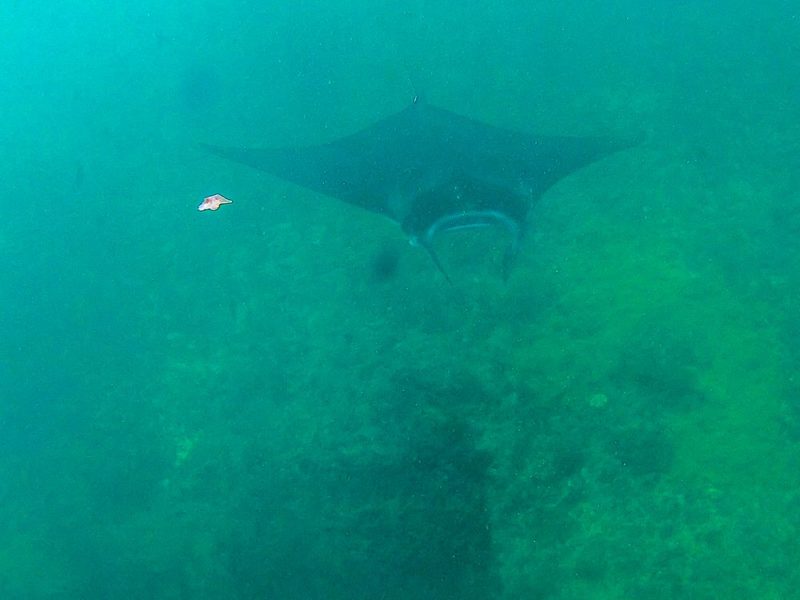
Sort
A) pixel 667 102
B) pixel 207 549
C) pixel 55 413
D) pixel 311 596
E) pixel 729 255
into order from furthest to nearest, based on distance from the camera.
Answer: pixel 667 102 < pixel 55 413 < pixel 729 255 < pixel 207 549 < pixel 311 596

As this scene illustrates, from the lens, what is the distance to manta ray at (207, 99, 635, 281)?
12.8 meters

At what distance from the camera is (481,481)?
10.4 meters

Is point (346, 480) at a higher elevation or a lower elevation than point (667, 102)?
lower

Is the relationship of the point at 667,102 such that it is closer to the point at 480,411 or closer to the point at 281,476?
the point at 480,411

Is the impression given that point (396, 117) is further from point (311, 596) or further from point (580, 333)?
point (311, 596)

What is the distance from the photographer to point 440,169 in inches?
520

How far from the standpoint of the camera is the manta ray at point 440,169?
1284 cm

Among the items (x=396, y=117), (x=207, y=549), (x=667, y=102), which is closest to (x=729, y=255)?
(x=667, y=102)

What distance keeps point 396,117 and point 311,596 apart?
1214 cm

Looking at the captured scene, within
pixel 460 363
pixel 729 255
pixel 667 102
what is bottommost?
pixel 460 363

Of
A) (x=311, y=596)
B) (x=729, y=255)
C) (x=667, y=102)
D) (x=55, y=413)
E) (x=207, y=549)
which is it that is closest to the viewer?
(x=311, y=596)

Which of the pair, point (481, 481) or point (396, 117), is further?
point (396, 117)

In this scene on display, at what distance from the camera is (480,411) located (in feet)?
35.9

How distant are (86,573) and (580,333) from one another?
1211 cm
